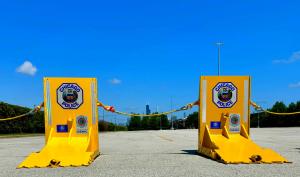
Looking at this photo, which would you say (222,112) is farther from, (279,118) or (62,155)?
(279,118)

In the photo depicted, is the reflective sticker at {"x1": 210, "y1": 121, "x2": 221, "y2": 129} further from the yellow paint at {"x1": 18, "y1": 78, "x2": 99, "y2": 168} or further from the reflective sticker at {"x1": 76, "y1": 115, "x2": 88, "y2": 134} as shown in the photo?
the reflective sticker at {"x1": 76, "y1": 115, "x2": 88, "y2": 134}

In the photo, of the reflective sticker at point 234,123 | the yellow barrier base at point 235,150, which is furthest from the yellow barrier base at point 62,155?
the reflective sticker at point 234,123

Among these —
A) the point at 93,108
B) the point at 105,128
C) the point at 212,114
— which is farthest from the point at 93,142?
the point at 105,128

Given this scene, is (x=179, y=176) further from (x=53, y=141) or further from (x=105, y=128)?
(x=105, y=128)

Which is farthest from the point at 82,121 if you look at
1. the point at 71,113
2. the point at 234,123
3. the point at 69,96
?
the point at 234,123

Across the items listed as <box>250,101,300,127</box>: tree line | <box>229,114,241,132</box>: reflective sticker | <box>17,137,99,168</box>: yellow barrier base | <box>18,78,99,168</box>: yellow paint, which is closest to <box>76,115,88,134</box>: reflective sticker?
<box>18,78,99,168</box>: yellow paint

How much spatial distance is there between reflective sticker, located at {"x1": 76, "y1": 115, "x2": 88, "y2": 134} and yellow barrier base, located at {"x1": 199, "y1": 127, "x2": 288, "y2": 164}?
10.8 feet

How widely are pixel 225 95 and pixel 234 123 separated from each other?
0.84 meters

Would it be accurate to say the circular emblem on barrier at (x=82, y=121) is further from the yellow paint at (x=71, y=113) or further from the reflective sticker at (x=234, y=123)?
the reflective sticker at (x=234, y=123)

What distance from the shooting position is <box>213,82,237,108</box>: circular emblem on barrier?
11000 mm

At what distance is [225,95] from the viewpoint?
11.0m

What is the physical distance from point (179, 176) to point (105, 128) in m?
50.3

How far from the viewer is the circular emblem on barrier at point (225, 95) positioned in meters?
11.0

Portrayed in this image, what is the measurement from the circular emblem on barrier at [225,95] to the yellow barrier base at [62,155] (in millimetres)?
3890
